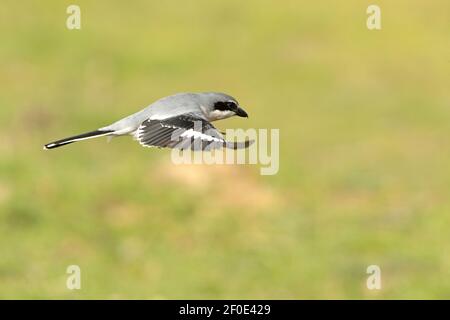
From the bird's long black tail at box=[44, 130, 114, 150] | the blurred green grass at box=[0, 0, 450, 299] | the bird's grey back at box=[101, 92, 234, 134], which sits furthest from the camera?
the blurred green grass at box=[0, 0, 450, 299]

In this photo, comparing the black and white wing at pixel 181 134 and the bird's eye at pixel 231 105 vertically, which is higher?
the bird's eye at pixel 231 105

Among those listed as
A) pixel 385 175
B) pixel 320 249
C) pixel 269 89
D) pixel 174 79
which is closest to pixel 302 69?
pixel 269 89

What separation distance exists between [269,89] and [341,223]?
25.5 ft

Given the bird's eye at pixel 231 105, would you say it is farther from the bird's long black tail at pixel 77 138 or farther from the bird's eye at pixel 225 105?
the bird's long black tail at pixel 77 138

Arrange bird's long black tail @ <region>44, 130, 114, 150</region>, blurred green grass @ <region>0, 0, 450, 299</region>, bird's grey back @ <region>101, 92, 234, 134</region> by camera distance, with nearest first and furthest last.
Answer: bird's long black tail @ <region>44, 130, 114, 150</region> → bird's grey back @ <region>101, 92, 234, 134</region> → blurred green grass @ <region>0, 0, 450, 299</region>

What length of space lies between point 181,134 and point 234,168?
475 inches

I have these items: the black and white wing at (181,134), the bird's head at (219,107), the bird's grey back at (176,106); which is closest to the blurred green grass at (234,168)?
the bird's grey back at (176,106)

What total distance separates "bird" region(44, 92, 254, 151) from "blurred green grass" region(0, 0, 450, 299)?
6420 mm

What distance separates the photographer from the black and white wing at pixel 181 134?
653 cm

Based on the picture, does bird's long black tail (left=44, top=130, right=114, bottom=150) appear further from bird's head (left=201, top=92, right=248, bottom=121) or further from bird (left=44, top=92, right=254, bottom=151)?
bird's head (left=201, top=92, right=248, bottom=121)

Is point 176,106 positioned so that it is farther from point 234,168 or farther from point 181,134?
point 234,168

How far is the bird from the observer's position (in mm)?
6621

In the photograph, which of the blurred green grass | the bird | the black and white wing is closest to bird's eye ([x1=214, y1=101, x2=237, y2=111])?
the bird

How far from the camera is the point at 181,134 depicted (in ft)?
22.2
